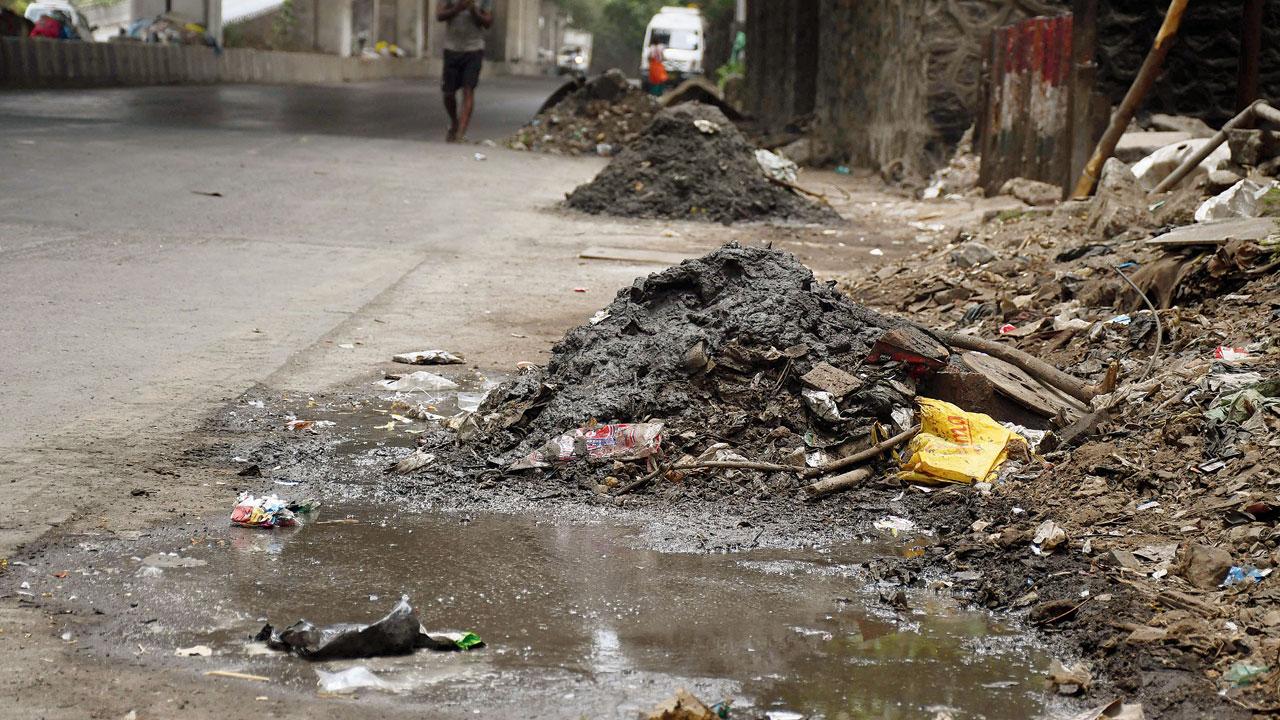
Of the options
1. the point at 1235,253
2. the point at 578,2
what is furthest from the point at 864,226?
the point at 578,2

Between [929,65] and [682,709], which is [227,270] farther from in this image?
[929,65]

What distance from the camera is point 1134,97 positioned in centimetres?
1008

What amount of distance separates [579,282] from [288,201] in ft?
12.7

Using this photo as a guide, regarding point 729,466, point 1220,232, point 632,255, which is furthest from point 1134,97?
point 729,466

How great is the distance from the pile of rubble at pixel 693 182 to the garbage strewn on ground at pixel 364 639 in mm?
9263

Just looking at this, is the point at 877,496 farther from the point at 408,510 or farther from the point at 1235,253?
the point at 1235,253

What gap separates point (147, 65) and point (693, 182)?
60.4ft

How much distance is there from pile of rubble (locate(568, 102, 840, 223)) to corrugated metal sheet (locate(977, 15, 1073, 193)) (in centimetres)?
198

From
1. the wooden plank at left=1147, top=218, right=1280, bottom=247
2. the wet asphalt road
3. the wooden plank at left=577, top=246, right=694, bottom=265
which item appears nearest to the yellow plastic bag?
the wooden plank at left=1147, top=218, right=1280, bottom=247

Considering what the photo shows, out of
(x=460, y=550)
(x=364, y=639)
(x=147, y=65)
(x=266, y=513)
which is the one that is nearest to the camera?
(x=364, y=639)

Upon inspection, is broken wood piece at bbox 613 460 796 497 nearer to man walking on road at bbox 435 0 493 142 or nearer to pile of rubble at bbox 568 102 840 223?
pile of rubble at bbox 568 102 840 223

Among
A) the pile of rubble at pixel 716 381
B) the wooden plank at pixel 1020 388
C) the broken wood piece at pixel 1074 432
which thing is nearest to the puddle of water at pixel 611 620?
the pile of rubble at pixel 716 381

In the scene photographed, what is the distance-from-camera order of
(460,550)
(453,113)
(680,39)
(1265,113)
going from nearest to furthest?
1. (460,550)
2. (1265,113)
3. (453,113)
4. (680,39)

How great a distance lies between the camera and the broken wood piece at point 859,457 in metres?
4.70
